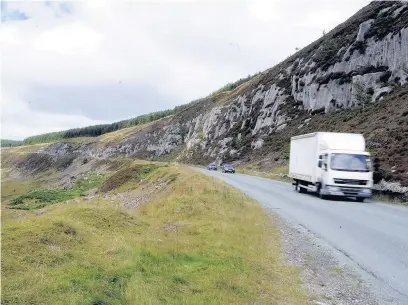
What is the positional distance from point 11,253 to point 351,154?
19.4 metres

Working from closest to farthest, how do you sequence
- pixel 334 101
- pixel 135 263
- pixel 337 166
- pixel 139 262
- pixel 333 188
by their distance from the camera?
pixel 135 263 → pixel 139 262 → pixel 333 188 → pixel 337 166 → pixel 334 101

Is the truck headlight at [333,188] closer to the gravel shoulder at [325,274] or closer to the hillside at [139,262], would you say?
the gravel shoulder at [325,274]

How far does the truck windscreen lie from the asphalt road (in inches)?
107

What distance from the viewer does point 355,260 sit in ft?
29.7

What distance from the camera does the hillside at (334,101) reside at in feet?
128

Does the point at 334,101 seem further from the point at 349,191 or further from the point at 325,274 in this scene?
the point at 325,274

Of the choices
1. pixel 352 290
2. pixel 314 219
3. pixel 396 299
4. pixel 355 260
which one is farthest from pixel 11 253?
pixel 314 219

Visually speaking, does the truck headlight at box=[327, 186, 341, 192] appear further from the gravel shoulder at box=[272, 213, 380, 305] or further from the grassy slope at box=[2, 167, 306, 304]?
the grassy slope at box=[2, 167, 306, 304]

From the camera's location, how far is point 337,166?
2181 centimetres

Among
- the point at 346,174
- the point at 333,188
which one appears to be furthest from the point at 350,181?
Answer: the point at 333,188

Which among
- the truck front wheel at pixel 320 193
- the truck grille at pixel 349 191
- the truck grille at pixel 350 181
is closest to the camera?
the truck grille at pixel 349 191

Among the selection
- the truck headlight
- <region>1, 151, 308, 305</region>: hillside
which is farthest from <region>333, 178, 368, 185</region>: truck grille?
<region>1, 151, 308, 305</region>: hillside

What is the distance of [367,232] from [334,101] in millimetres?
47782

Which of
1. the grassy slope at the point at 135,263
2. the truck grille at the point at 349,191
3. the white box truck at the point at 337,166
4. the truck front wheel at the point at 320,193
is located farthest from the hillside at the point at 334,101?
the grassy slope at the point at 135,263
